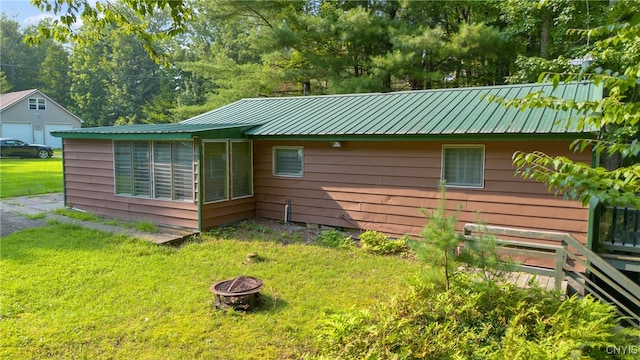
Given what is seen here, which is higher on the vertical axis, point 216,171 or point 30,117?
point 30,117

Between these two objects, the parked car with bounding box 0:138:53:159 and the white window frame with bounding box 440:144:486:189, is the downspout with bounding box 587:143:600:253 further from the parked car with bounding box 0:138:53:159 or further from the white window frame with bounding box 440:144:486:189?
the parked car with bounding box 0:138:53:159

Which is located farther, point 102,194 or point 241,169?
point 102,194

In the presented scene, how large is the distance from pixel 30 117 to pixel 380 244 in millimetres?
33925

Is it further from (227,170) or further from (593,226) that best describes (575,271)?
(227,170)

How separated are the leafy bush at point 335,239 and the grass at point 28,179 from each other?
9.94 m

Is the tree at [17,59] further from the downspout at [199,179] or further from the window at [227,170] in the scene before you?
the downspout at [199,179]

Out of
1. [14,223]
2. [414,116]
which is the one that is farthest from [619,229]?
[14,223]

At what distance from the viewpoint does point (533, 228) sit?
258 inches

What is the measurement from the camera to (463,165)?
7180 mm

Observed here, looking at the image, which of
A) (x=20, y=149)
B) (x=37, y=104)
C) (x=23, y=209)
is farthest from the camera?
(x=37, y=104)

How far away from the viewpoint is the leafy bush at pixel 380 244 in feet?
23.8

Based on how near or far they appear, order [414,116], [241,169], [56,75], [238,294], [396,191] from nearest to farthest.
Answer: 1. [238,294]
2. [396,191]
3. [414,116]
4. [241,169]
5. [56,75]

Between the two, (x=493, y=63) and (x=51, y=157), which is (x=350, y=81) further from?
(x=51, y=157)

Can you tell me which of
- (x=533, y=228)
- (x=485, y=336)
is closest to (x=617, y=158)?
(x=533, y=228)
